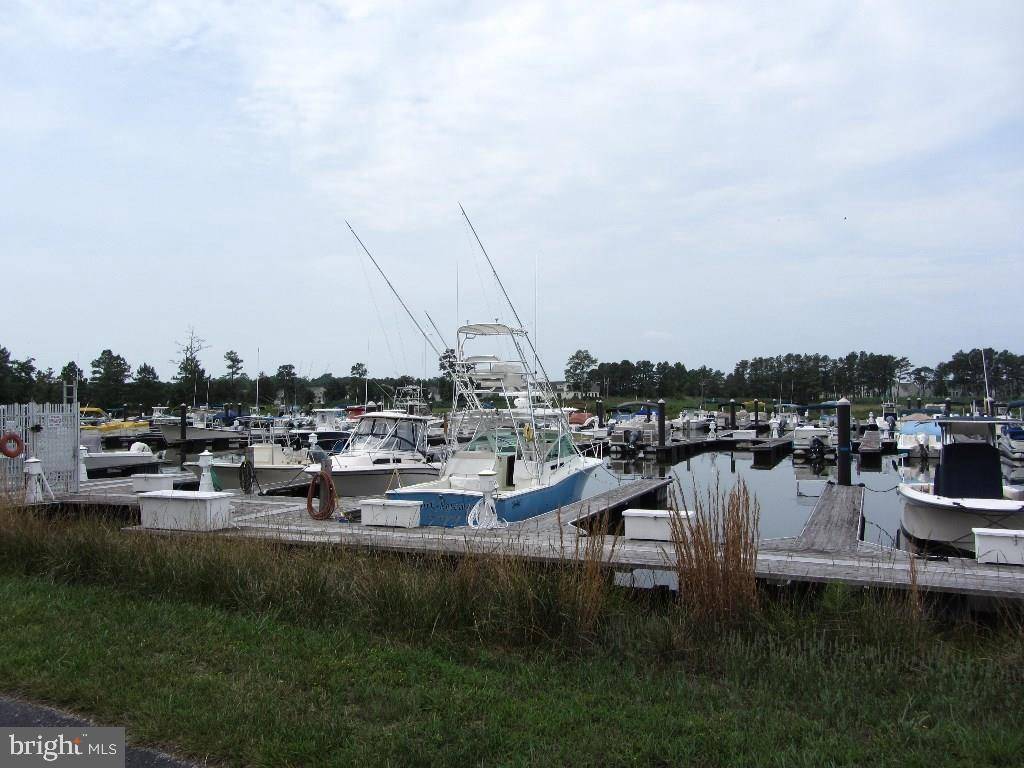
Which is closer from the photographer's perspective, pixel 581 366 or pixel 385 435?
pixel 385 435

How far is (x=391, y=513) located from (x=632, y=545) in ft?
12.1

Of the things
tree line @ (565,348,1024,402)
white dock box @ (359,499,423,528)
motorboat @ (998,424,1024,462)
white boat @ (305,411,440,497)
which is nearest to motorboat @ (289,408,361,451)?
white boat @ (305,411,440,497)

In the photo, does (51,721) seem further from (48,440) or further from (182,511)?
(48,440)

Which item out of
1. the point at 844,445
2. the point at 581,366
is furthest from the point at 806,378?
the point at 844,445

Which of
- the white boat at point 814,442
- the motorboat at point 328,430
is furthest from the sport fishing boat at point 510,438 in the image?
the white boat at point 814,442

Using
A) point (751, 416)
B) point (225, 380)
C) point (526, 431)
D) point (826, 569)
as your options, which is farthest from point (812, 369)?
point (826, 569)

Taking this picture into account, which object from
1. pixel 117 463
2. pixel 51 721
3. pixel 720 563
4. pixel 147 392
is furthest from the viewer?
pixel 147 392

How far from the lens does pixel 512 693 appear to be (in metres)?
5.04

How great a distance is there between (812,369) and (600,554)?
118909mm

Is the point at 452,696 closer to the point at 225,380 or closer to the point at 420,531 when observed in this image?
the point at 420,531

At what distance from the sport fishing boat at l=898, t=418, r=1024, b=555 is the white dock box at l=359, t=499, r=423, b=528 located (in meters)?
8.61

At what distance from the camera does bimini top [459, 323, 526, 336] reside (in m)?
15.9

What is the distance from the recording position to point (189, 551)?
7867mm

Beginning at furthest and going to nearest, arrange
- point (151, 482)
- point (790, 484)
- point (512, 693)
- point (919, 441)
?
point (919, 441) < point (790, 484) < point (151, 482) < point (512, 693)
